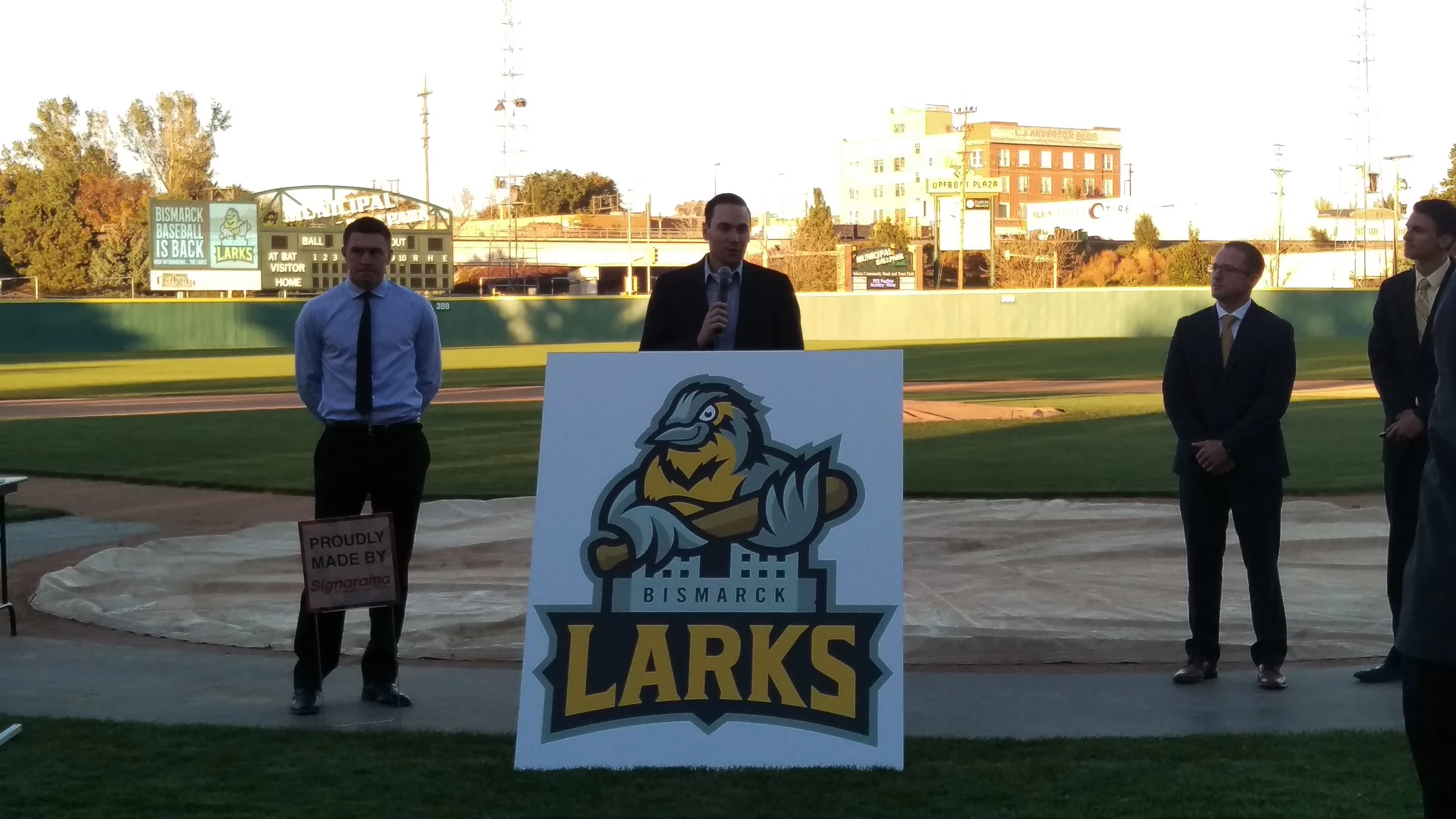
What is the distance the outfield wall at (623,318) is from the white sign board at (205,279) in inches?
252

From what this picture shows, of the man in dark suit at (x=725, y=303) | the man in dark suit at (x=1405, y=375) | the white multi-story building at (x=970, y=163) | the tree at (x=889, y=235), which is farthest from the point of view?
the white multi-story building at (x=970, y=163)

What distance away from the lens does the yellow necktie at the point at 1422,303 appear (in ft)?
21.2

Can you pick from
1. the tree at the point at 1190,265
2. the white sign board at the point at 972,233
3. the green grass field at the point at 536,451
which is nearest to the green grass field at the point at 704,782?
the green grass field at the point at 536,451

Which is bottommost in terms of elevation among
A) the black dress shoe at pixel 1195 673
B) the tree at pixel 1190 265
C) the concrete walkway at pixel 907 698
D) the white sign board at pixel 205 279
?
the concrete walkway at pixel 907 698

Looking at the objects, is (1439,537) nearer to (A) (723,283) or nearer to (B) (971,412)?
(A) (723,283)

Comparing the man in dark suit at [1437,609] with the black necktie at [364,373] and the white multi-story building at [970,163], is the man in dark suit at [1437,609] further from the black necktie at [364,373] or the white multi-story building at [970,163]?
the white multi-story building at [970,163]

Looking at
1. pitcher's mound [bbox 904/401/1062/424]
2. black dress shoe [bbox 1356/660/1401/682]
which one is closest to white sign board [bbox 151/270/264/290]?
pitcher's mound [bbox 904/401/1062/424]

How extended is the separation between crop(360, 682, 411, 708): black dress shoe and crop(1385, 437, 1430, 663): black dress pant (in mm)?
4107

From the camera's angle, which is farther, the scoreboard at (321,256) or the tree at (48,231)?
the tree at (48,231)

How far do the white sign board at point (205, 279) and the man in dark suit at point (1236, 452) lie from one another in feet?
185

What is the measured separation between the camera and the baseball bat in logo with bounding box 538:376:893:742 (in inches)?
197

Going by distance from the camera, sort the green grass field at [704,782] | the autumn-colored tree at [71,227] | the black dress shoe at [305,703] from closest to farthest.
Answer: the green grass field at [704,782]
the black dress shoe at [305,703]
the autumn-colored tree at [71,227]

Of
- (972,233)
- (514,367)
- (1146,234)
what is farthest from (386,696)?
(972,233)

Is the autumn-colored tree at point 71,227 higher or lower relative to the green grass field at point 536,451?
higher
